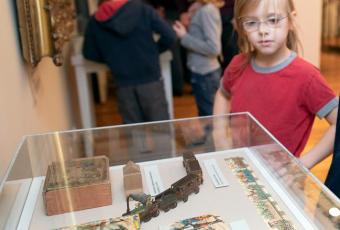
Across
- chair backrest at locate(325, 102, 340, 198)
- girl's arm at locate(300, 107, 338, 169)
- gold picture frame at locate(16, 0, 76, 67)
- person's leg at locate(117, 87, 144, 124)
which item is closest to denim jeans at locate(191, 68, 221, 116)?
person's leg at locate(117, 87, 144, 124)

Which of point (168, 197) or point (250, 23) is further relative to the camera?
point (250, 23)

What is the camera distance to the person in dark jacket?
91.0 inches

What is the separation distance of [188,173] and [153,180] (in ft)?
0.26

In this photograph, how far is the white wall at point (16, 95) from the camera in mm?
1140

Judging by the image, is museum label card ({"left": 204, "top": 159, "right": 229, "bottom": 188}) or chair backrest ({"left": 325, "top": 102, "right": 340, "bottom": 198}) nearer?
museum label card ({"left": 204, "top": 159, "right": 229, "bottom": 188})

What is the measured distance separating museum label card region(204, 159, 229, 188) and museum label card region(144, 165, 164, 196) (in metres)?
0.11

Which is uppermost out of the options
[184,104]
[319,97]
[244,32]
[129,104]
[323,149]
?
[244,32]

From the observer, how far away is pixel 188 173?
95cm

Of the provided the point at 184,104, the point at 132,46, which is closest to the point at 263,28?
the point at 132,46

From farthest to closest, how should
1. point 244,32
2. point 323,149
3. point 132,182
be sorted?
point 244,32, point 323,149, point 132,182

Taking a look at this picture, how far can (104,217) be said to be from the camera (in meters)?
0.82

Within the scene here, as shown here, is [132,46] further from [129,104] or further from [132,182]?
[132,182]

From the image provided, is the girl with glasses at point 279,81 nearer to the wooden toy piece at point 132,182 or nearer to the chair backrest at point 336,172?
the chair backrest at point 336,172

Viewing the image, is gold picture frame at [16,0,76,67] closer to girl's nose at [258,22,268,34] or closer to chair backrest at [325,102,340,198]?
girl's nose at [258,22,268,34]
